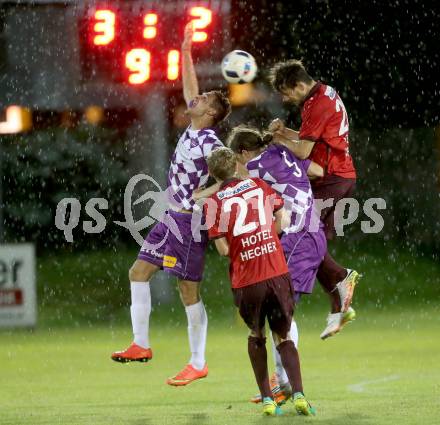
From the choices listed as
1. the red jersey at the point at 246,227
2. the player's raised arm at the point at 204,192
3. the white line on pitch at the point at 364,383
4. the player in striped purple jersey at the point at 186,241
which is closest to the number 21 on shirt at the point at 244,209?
the red jersey at the point at 246,227

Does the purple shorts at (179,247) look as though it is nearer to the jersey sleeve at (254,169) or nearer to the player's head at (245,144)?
the jersey sleeve at (254,169)

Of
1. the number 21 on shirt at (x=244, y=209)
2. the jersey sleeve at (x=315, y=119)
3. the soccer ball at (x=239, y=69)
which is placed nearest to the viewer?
the number 21 on shirt at (x=244, y=209)

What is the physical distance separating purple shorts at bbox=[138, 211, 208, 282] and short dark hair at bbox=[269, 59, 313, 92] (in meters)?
1.17

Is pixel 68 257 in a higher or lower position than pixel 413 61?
lower

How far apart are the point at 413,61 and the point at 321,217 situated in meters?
16.5

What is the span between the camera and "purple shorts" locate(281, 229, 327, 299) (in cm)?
1022

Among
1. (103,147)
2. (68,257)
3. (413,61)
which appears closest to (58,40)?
(68,257)

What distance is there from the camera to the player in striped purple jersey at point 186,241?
1070cm

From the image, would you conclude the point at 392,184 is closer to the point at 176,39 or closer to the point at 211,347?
the point at 176,39

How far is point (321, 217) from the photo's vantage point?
10844 millimetres

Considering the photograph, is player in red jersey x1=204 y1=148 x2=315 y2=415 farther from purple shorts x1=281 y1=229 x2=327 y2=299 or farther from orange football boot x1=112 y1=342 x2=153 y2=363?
orange football boot x1=112 y1=342 x2=153 y2=363

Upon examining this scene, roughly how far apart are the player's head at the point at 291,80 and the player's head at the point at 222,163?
1287 millimetres

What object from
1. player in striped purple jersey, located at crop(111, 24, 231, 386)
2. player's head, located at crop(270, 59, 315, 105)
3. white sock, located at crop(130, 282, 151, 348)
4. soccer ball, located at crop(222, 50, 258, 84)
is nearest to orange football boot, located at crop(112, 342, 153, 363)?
player in striped purple jersey, located at crop(111, 24, 231, 386)

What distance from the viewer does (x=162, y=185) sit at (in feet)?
60.4
